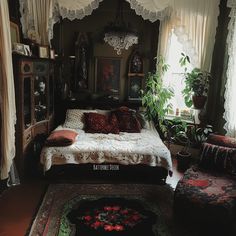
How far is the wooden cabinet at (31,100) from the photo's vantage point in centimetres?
299

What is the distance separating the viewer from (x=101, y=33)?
4.37 metres

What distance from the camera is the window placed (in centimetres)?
422

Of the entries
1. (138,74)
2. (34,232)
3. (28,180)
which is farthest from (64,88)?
(34,232)

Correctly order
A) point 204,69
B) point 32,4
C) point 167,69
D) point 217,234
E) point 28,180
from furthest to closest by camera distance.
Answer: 1. point 167,69
2. point 204,69
3. point 32,4
4. point 28,180
5. point 217,234

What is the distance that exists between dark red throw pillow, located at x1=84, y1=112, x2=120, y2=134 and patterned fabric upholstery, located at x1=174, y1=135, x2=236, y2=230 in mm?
1463

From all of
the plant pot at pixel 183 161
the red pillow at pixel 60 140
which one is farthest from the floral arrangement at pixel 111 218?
the plant pot at pixel 183 161

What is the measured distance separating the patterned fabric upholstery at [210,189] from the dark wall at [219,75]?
2.90 ft

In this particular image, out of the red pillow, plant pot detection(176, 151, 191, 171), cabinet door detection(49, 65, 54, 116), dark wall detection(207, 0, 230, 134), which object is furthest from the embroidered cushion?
dark wall detection(207, 0, 230, 134)

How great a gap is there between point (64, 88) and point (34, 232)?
265cm

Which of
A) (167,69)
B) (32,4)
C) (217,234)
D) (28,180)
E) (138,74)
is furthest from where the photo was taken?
(138,74)

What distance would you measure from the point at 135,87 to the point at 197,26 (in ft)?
4.71

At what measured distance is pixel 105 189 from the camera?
10.1 feet

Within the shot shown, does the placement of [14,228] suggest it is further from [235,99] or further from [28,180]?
[235,99]

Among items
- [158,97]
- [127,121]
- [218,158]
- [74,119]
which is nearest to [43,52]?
[74,119]
